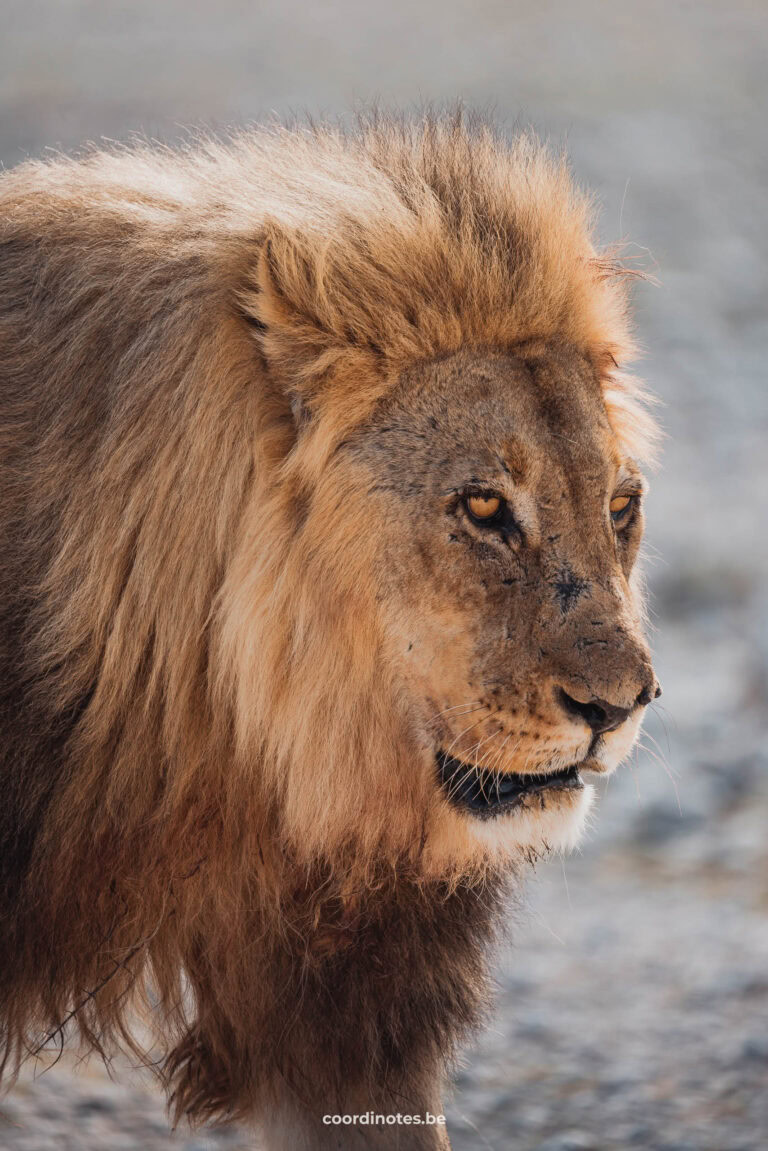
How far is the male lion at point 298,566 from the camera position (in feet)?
7.61

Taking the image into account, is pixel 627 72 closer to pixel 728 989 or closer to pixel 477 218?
pixel 728 989

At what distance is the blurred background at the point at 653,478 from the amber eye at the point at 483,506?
3.58ft

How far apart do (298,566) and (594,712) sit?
1.54 feet

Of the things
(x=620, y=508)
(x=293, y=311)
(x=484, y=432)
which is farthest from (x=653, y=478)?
(x=293, y=311)

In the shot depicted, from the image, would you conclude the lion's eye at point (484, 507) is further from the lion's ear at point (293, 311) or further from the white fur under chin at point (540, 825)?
the white fur under chin at point (540, 825)

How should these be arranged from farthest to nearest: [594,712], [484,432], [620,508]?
[620,508] < [484,432] < [594,712]

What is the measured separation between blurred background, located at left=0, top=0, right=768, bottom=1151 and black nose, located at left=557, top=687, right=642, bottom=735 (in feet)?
3.21

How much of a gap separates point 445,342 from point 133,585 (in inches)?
23.0

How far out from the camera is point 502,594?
2309mm

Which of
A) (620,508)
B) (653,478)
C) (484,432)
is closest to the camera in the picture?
(484,432)

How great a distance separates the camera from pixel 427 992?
2.70 m

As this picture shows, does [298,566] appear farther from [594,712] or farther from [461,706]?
[594,712]

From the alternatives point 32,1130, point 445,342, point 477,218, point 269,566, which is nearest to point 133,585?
point 269,566

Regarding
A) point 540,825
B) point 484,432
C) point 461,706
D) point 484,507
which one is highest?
point 484,432
